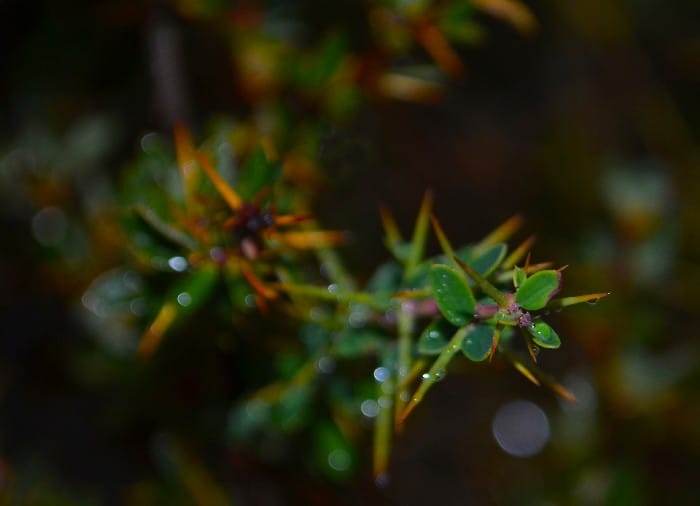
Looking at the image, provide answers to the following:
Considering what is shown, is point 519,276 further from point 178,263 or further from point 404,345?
point 178,263

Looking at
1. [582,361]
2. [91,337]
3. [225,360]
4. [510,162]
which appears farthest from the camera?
[510,162]

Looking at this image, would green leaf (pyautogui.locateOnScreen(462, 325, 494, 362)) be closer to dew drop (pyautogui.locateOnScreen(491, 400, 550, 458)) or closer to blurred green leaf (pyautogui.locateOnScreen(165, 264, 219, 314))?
blurred green leaf (pyautogui.locateOnScreen(165, 264, 219, 314))

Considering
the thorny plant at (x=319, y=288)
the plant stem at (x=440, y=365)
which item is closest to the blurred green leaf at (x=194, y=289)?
the thorny plant at (x=319, y=288)

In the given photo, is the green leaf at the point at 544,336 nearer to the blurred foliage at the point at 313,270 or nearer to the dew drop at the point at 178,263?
the blurred foliage at the point at 313,270

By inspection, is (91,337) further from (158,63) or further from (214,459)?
(158,63)

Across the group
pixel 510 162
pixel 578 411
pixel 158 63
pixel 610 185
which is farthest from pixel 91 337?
pixel 510 162

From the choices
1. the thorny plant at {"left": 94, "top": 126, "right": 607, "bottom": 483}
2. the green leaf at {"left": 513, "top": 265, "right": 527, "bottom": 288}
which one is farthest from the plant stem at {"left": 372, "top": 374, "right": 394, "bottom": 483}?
the green leaf at {"left": 513, "top": 265, "right": 527, "bottom": 288}
